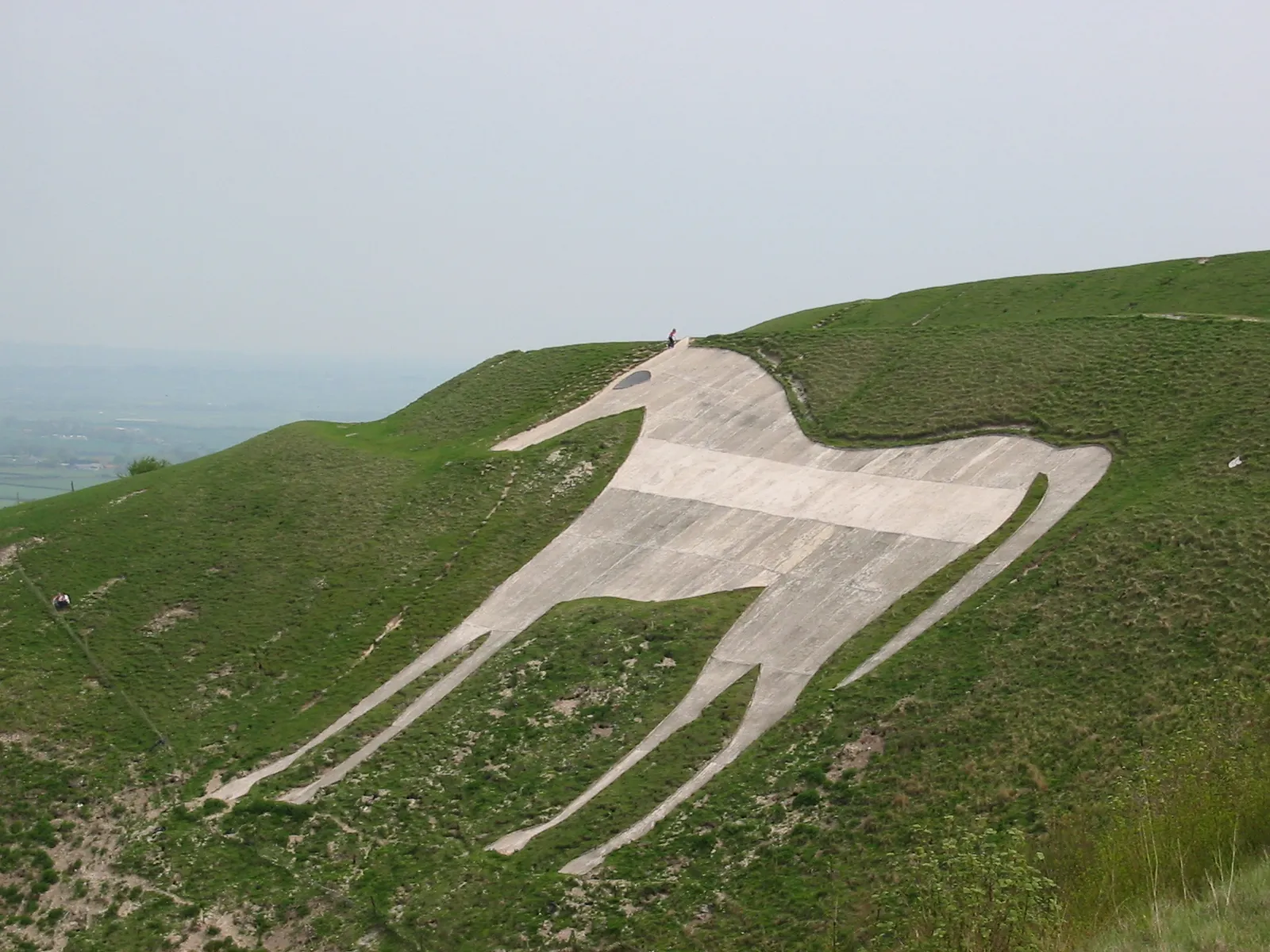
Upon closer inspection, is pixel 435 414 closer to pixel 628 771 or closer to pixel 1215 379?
pixel 628 771

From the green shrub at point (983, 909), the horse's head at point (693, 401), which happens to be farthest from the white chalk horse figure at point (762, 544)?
the green shrub at point (983, 909)

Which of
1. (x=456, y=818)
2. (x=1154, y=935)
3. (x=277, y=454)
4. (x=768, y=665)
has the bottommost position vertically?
(x=456, y=818)

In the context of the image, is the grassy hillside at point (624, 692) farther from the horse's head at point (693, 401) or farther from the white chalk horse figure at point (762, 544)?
the horse's head at point (693, 401)

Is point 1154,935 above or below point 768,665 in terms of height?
above

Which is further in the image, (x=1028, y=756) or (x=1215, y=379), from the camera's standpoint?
(x=1215, y=379)

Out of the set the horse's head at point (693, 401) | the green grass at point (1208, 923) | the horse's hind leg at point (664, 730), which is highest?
the horse's head at point (693, 401)

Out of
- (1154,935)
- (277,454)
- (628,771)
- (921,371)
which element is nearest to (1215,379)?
(921,371)

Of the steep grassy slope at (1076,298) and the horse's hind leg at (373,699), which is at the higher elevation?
the steep grassy slope at (1076,298)
